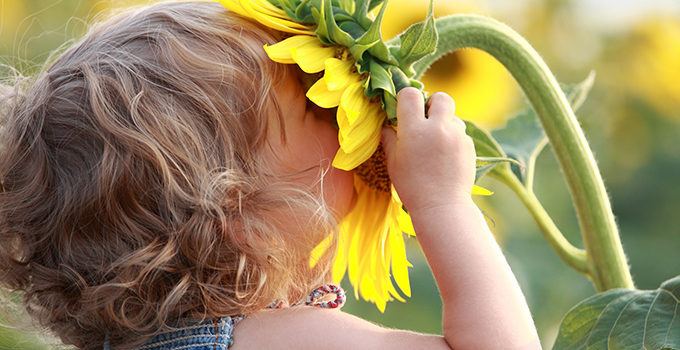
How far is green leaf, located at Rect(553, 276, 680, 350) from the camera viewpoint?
3.89 ft

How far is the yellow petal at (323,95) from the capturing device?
3.49 feet

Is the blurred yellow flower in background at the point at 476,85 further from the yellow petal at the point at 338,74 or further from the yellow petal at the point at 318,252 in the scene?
the yellow petal at the point at 338,74

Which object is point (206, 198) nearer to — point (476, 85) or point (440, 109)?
point (440, 109)

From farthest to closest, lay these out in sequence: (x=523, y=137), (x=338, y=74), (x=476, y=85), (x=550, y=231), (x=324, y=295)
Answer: (x=476, y=85), (x=523, y=137), (x=550, y=231), (x=324, y=295), (x=338, y=74)

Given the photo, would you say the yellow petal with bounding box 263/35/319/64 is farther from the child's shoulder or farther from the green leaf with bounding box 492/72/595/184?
the green leaf with bounding box 492/72/595/184

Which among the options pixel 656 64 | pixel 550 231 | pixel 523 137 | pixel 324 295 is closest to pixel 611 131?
pixel 656 64

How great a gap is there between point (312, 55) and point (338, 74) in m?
0.03

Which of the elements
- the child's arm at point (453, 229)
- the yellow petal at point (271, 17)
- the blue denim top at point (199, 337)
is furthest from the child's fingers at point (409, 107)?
the blue denim top at point (199, 337)

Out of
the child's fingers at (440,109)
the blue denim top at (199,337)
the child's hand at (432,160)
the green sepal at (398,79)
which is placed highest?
the green sepal at (398,79)

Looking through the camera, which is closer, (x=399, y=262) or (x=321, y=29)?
(x=321, y=29)

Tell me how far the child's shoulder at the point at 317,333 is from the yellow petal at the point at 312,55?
22 cm

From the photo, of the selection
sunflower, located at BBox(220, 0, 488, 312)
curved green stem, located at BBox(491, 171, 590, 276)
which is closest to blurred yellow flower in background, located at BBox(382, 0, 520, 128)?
curved green stem, located at BBox(491, 171, 590, 276)

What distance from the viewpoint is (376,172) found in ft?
3.89

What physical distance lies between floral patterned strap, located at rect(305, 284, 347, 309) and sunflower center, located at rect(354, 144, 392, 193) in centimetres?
11
